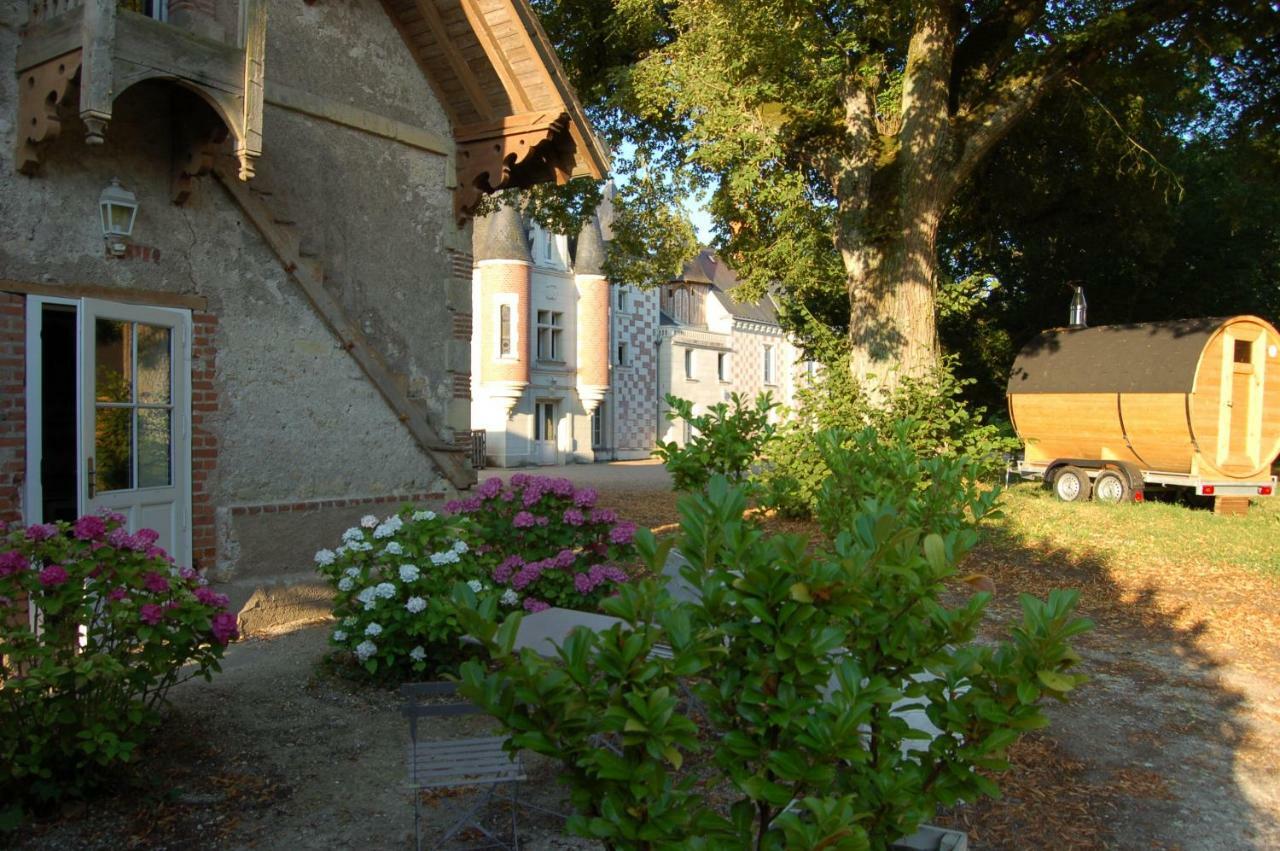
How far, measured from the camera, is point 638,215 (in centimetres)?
1534

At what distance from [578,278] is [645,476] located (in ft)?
34.2

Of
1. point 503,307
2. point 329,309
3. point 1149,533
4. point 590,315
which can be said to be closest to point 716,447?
point 329,309

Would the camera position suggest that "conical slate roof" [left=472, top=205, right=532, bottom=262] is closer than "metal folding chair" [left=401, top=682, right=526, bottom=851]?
No

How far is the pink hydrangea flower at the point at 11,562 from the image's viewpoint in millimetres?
3953

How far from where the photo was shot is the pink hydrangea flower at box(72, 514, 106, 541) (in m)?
4.26

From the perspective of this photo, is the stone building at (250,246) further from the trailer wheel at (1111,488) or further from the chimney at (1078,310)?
the chimney at (1078,310)

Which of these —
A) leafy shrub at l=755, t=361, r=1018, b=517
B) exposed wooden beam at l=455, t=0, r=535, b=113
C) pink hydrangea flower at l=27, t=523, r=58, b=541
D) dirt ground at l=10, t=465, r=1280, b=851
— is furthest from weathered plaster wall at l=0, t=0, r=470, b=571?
leafy shrub at l=755, t=361, r=1018, b=517

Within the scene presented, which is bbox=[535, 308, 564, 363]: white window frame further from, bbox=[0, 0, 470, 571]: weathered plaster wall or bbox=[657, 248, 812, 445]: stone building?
bbox=[0, 0, 470, 571]: weathered plaster wall

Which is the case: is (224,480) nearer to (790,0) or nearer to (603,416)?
(790,0)

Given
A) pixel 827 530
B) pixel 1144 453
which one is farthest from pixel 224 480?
pixel 1144 453

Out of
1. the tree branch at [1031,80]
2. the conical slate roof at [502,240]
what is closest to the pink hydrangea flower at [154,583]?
the tree branch at [1031,80]

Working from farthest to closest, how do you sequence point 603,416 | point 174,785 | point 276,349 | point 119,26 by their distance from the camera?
point 603,416 < point 276,349 < point 119,26 < point 174,785

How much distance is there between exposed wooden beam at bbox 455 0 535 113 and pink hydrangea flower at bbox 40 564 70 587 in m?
6.19

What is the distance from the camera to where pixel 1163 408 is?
15555 millimetres
